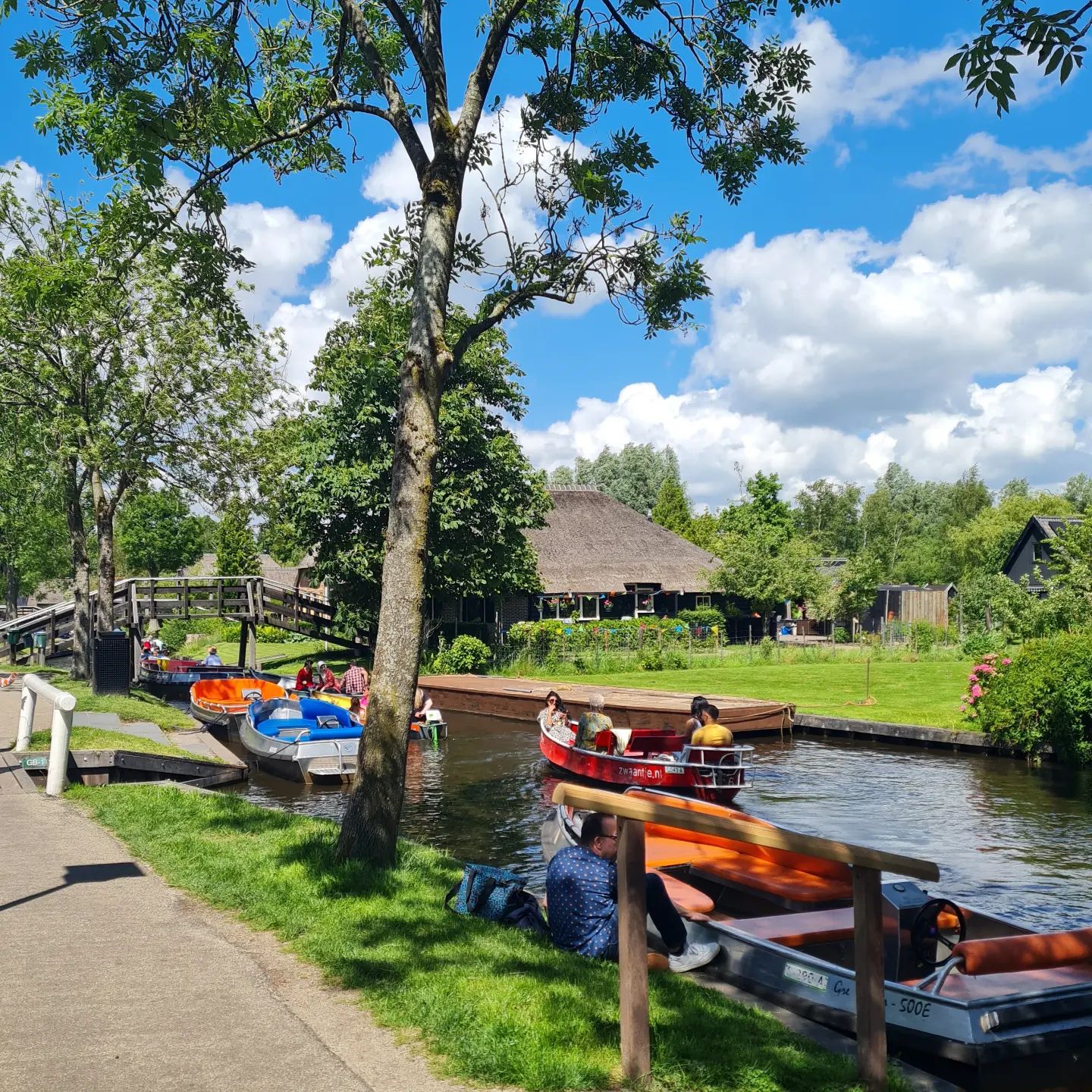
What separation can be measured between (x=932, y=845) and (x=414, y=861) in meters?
8.38

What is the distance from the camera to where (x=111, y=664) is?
23.4 meters

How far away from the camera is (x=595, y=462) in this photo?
3895 inches

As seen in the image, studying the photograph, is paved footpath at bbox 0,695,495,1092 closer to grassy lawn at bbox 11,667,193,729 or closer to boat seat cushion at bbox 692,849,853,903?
boat seat cushion at bbox 692,849,853,903

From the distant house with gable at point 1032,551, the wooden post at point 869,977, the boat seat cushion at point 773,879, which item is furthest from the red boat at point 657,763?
the distant house with gable at point 1032,551

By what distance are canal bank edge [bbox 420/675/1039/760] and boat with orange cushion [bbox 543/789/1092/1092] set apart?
534 inches

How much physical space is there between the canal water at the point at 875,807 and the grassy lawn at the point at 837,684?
2.09m

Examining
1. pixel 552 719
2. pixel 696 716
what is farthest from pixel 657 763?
pixel 552 719

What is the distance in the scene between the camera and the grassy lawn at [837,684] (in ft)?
82.6

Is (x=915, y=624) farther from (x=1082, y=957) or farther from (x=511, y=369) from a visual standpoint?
(x=1082, y=957)

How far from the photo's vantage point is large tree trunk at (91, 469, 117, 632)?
29.8 meters

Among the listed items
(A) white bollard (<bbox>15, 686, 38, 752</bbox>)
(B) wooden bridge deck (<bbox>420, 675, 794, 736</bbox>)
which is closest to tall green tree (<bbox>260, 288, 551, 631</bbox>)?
(B) wooden bridge deck (<bbox>420, 675, 794, 736</bbox>)

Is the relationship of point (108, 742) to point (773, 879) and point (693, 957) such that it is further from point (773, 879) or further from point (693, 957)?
point (693, 957)

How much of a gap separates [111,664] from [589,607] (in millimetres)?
27060

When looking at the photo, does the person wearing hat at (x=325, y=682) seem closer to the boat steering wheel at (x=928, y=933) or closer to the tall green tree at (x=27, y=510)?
the tall green tree at (x=27, y=510)
